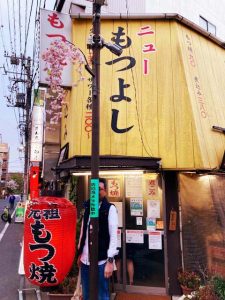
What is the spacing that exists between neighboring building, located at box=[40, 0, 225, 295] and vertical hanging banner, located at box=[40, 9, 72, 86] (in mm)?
290

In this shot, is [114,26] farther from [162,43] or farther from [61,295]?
[61,295]

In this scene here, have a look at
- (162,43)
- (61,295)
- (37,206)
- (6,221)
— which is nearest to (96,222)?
(37,206)

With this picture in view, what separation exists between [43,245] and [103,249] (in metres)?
1.19

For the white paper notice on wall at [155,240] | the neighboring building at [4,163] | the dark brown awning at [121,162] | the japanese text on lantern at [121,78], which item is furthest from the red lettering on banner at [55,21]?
the neighboring building at [4,163]

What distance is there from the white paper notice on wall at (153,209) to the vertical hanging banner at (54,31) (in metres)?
3.85

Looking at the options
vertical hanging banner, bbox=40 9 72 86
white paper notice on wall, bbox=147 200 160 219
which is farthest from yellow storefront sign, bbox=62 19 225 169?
white paper notice on wall, bbox=147 200 160 219

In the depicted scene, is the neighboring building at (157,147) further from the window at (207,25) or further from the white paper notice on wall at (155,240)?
the window at (207,25)

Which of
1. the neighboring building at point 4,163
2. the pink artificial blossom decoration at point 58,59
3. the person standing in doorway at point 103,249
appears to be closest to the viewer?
the person standing in doorway at point 103,249

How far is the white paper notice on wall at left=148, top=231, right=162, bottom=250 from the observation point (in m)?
7.67

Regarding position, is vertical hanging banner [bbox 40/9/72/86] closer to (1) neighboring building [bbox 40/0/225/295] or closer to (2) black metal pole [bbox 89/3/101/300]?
(1) neighboring building [bbox 40/0/225/295]

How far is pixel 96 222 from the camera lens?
501 centimetres

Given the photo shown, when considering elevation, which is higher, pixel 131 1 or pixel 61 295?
pixel 131 1

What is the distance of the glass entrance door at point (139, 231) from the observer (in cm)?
768

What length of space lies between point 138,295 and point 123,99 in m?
4.83
